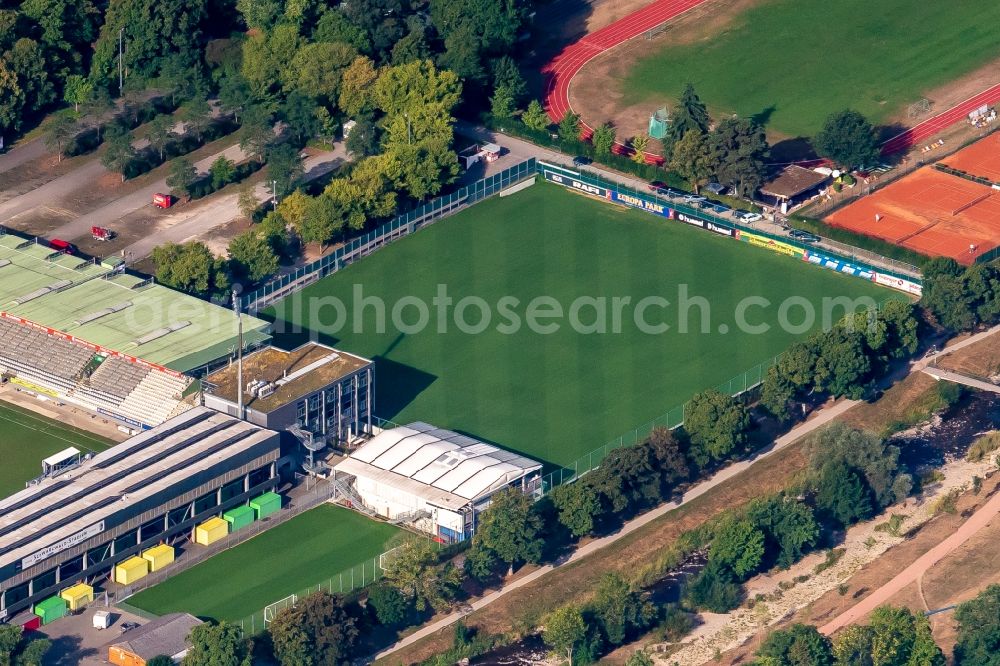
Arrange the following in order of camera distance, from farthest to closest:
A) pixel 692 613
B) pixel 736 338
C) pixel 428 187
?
1. pixel 428 187
2. pixel 736 338
3. pixel 692 613

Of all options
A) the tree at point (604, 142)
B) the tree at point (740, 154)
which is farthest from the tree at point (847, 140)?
the tree at point (604, 142)

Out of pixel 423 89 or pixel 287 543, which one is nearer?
pixel 287 543

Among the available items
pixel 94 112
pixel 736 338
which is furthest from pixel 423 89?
pixel 736 338

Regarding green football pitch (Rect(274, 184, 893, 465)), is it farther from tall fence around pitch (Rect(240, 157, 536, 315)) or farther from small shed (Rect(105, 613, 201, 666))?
small shed (Rect(105, 613, 201, 666))

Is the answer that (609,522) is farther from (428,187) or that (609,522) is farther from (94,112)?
(94,112)

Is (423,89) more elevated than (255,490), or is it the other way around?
(423,89)

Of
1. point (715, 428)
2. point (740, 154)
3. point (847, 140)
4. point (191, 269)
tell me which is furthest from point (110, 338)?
point (847, 140)
